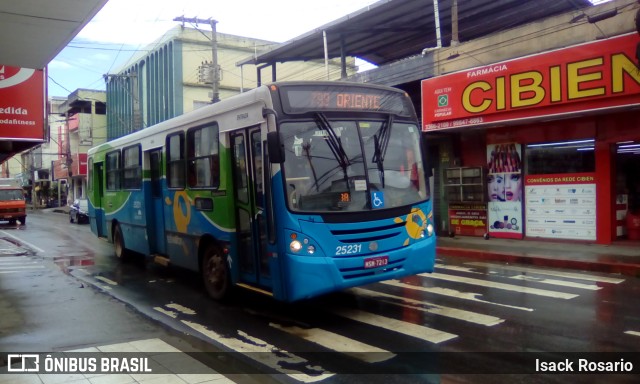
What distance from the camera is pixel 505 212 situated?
15.2 m

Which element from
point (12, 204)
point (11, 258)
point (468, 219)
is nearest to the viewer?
point (11, 258)

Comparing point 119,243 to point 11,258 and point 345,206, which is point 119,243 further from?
point 345,206

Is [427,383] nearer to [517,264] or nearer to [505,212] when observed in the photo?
[517,264]

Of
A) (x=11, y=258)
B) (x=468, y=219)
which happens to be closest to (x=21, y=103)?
(x=11, y=258)

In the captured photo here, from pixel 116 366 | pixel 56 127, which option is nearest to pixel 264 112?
pixel 116 366

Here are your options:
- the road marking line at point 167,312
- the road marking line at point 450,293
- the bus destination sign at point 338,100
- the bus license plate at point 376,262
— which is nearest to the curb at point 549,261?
the road marking line at point 450,293

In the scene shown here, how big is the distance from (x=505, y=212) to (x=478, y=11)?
25.7ft

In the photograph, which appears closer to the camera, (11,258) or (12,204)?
(11,258)

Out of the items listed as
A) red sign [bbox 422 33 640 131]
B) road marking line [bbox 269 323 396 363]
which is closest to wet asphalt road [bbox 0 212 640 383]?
road marking line [bbox 269 323 396 363]

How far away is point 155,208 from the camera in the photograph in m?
10.7

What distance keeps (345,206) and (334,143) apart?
860mm

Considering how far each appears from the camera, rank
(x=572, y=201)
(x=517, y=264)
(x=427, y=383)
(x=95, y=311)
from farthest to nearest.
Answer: (x=572, y=201) → (x=517, y=264) → (x=95, y=311) → (x=427, y=383)

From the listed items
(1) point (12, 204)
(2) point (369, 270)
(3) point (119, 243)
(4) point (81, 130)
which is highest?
(4) point (81, 130)

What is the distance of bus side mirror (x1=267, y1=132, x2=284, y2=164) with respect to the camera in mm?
6266
